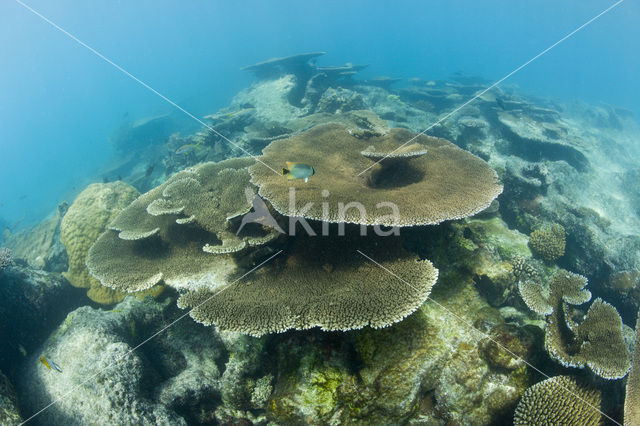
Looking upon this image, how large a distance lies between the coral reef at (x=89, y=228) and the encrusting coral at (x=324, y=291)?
11.4 feet

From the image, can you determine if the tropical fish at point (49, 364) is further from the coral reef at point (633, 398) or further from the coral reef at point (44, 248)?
the coral reef at point (633, 398)

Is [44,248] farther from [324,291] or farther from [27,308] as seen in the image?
[324,291]

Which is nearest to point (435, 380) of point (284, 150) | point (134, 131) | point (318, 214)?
point (318, 214)

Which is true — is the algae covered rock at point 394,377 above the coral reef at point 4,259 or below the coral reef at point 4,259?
below

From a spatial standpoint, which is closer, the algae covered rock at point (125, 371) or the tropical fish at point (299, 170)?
the tropical fish at point (299, 170)

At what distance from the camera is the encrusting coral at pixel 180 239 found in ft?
13.0

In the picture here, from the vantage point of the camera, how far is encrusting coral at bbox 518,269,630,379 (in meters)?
3.08

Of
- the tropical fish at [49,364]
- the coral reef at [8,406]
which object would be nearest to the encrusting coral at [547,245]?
the tropical fish at [49,364]

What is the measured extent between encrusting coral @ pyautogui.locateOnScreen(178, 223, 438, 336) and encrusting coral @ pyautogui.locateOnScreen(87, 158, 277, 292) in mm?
452

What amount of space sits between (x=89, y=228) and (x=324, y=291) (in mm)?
6225

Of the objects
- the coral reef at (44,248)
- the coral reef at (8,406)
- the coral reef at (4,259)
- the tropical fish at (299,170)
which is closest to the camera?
the coral reef at (8,406)

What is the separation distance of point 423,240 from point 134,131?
28579 mm

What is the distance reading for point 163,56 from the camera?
138m

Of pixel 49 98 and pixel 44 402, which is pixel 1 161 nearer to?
pixel 49 98
